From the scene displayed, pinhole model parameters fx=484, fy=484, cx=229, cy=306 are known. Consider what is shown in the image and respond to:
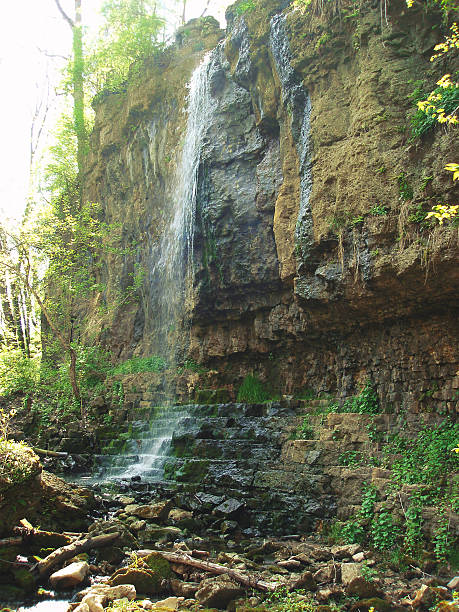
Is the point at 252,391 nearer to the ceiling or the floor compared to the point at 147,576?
nearer to the ceiling

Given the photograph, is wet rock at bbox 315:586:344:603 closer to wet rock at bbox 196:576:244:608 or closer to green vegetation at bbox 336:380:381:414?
wet rock at bbox 196:576:244:608

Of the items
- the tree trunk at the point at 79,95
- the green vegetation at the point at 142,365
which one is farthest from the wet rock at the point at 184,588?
the tree trunk at the point at 79,95

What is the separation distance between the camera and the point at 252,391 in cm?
1444

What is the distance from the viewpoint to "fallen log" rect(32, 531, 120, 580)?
5.80m

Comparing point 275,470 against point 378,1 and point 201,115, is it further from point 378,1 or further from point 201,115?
point 201,115

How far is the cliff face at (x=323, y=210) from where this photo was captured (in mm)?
9062

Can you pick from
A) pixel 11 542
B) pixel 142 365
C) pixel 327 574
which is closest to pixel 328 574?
pixel 327 574

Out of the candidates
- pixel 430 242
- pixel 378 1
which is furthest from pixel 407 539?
pixel 378 1

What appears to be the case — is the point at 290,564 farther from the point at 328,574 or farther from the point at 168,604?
the point at 168,604

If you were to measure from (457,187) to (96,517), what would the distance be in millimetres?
8385

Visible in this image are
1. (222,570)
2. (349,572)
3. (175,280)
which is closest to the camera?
(349,572)

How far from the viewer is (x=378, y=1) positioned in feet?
33.9

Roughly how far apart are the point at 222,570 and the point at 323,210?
24.7 ft

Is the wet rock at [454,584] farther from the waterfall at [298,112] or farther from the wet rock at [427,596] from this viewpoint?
the waterfall at [298,112]
